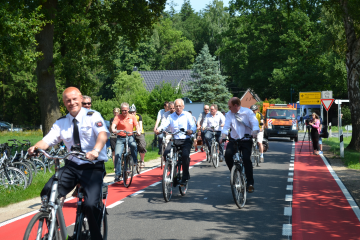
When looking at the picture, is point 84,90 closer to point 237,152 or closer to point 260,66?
point 237,152

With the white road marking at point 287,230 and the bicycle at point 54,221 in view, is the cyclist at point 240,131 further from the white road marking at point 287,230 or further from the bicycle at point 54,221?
the bicycle at point 54,221

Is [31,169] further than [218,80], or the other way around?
[218,80]

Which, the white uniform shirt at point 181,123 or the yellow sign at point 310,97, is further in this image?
the yellow sign at point 310,97

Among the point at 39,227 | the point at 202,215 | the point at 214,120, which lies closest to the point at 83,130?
the point at 39,227

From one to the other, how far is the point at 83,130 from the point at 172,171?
4.21 metres

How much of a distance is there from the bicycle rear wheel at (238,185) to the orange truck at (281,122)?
23.0 metres

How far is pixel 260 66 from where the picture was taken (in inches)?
1855

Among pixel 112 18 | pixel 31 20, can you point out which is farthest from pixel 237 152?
pixel 112 18

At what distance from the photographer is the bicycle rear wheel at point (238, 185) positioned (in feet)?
25.6

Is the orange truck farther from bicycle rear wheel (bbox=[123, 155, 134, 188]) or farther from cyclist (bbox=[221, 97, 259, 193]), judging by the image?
cyclist (bbox=[221, 97, 259, 193])

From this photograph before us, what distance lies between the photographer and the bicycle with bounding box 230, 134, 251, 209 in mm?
7797

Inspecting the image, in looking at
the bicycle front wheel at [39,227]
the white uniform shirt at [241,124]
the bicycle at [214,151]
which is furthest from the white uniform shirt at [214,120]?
the bicycle front wheel at [39,227]

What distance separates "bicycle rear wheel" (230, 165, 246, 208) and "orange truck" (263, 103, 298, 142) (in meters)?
23.0

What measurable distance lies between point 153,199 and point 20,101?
52503 millimetres
